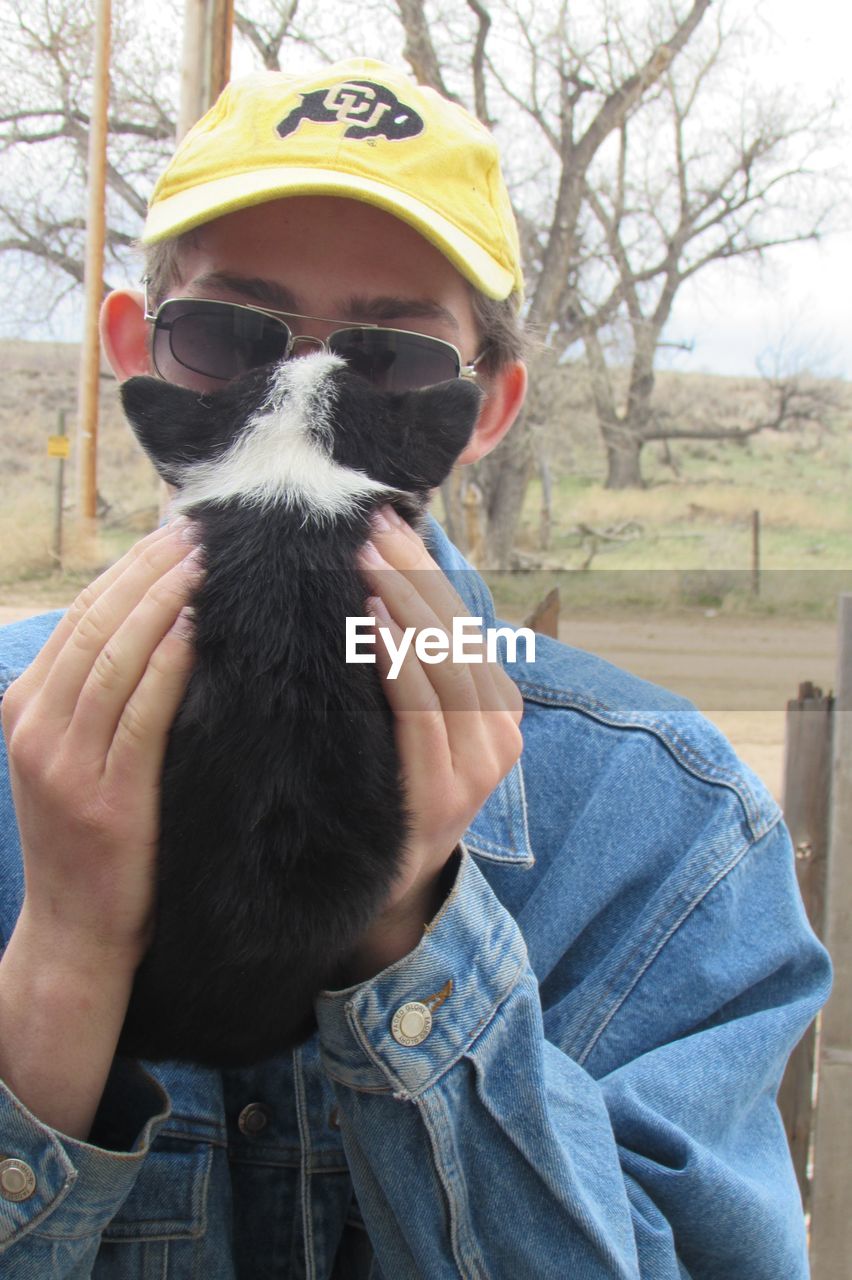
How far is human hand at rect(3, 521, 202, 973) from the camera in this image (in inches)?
38.8

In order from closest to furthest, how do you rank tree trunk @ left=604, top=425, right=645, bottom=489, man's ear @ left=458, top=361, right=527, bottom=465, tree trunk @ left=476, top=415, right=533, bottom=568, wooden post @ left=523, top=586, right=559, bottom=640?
man's ear @ left=458, top=361, right=527, bottom=465 → wooden post @ left=523, top=586, right=559, bottom=640 → tree trunk @ left=476, top=415, right=533, bottom=568 → tree trunk @ left=604, top=425, right=645, bottom=489

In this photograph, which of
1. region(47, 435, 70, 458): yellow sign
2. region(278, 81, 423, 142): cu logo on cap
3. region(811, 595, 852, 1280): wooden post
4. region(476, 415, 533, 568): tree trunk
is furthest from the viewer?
region(476, 415, 533, 568): tree trunk

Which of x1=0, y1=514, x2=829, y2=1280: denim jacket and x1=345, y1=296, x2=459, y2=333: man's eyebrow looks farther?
x1=345, y1=296, x2=459, y2=333: man's eyebrow

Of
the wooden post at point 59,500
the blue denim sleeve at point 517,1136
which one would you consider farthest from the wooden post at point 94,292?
the blue denim sleeve at point 517,1136

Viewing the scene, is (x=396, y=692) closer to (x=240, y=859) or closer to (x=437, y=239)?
(x=240, y=859)

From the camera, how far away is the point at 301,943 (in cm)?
104

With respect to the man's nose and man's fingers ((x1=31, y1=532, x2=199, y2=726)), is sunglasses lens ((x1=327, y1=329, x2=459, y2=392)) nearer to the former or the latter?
Result: the man's nose

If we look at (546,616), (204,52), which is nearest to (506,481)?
(204,52)

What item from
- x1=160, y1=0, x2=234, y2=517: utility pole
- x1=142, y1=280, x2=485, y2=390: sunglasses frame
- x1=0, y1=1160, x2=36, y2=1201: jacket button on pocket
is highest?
x1=160, y1=0, x2=234, y2=517: utility pole

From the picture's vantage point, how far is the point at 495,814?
141 centimetres

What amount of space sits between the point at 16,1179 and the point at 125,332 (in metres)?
1.26

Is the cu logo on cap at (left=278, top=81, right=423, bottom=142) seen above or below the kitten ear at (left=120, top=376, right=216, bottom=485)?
above

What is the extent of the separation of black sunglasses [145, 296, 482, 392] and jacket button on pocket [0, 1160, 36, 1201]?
1.02 metres

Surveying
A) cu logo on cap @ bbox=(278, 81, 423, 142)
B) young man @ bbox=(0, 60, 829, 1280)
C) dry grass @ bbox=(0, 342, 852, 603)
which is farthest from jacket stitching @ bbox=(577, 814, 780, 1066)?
dry grass @ bbox=(0, 342, 852, 603)
